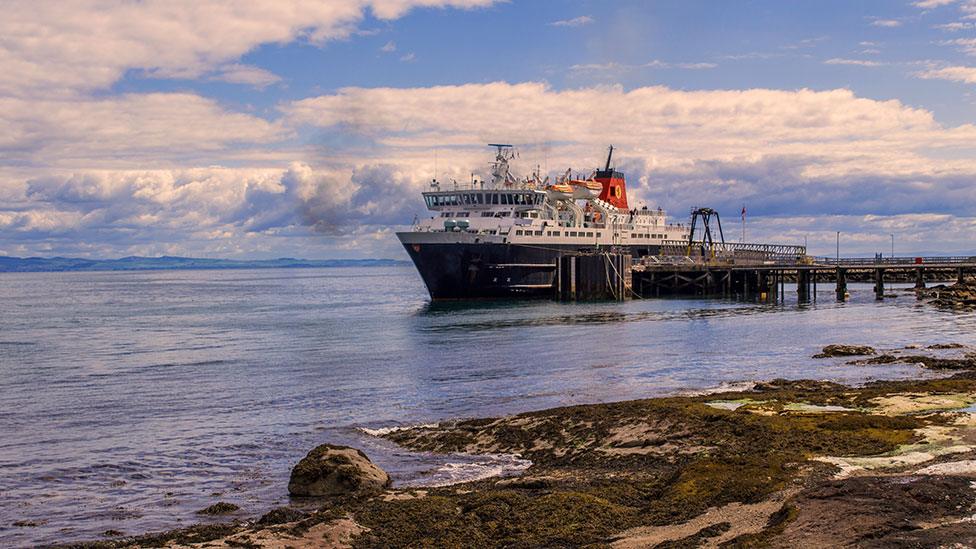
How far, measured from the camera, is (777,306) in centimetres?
7550

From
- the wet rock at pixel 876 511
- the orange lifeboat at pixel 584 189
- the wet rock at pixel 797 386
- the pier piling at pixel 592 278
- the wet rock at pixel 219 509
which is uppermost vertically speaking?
the orange lifeboat at pixel 584 189

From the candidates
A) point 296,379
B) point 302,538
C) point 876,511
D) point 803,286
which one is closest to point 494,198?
point 803,286

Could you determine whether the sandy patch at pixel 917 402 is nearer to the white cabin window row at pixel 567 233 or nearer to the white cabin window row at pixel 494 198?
the white cabin window row at pixel 567 233

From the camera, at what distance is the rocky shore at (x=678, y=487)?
1170cm

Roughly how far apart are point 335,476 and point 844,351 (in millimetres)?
27703

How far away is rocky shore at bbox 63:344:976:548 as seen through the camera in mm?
11695

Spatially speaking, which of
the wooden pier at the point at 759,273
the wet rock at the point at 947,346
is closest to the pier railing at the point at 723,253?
the wooden pier at the point at 759,273

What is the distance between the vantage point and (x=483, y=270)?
75625 millimetres

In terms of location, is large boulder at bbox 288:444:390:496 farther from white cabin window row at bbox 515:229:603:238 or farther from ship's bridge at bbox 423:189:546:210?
ship's bridge at bbox 423:189:546:210

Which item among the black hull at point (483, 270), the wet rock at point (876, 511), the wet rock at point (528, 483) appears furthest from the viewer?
the black hull at point (483, 270)

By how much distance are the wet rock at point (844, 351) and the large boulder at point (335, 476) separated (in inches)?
1020

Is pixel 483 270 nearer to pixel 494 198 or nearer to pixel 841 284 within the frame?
pixel 494 198

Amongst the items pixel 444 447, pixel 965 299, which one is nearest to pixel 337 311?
pixel 965 299

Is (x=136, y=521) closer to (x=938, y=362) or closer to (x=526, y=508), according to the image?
(x=526, y=508)
